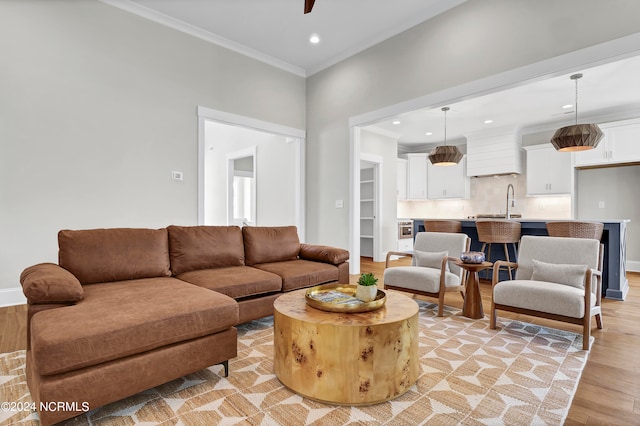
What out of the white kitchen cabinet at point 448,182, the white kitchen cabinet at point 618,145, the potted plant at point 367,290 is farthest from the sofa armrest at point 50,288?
the white kitchen cabinet at point 618,145

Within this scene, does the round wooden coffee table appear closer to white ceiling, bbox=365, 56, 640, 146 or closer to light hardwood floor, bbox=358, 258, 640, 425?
light hardwood floor, bbox=358, 258, 640, 425

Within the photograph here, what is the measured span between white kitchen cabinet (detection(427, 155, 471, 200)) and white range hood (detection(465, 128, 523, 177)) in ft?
1.26

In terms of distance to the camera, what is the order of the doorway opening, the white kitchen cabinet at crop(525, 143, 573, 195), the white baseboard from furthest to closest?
the white kitchen cabinet at crop(525, 143, 573, 195)
the doorway opening
the white baseboard

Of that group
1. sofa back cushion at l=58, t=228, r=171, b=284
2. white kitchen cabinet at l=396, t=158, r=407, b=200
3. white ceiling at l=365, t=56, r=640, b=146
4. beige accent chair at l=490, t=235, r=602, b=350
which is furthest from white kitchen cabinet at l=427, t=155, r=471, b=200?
sofa back cushion at l=58, t=228, r=171, b=284

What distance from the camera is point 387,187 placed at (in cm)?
752

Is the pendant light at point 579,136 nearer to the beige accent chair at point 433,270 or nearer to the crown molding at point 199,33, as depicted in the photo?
the beige accent chair at point 433,270

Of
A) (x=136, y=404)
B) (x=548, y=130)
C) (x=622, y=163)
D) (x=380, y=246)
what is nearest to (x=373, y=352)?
(x=136, y=404)

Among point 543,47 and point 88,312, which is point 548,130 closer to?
point 543,47

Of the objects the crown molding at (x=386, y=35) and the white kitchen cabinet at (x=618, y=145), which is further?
the white kitchen cabinet at (x=618, y=145)

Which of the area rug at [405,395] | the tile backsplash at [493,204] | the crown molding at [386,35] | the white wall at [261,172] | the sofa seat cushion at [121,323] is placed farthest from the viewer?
the tile backsplash at [493,204]

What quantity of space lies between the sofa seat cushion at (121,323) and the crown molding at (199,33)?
352cm

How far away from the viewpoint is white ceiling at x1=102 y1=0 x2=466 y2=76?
4012 millimetres

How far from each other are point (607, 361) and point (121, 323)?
3.05 meters

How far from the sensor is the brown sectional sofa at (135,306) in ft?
4.86
